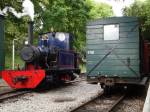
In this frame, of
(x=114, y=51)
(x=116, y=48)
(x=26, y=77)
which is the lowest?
A: (x=26, y=77)

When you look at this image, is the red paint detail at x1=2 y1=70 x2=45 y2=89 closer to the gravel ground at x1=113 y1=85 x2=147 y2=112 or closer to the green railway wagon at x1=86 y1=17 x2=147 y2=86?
the green railway wagon at x1=86 y1=17 x2=147 y2=86

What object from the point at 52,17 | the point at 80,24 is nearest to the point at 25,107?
the point at 52,17

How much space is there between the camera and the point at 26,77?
14.7m

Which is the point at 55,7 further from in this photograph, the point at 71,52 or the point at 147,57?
Answer: the point at 147,57

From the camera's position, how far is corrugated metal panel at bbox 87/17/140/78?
41.3 ft

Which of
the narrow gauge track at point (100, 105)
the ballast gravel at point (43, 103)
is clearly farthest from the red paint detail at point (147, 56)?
the ballast gravel at point (43, 103)

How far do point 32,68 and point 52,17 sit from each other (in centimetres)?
1303

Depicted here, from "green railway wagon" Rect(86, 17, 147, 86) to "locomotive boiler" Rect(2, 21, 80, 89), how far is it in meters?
2.47

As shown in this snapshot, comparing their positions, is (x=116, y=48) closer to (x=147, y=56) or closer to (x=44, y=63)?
(x=147, y=56)

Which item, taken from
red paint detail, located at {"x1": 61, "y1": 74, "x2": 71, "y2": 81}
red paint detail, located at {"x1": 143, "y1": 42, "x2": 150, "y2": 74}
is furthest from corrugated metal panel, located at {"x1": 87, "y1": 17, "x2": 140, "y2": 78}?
red paint detail, located at {"x1": 61, "y1": 74, "x2": 71, "y2": 81}

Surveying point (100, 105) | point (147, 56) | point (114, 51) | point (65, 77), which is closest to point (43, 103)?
point (100, 105)

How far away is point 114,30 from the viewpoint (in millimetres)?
13047

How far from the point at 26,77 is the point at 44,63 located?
1.54 m

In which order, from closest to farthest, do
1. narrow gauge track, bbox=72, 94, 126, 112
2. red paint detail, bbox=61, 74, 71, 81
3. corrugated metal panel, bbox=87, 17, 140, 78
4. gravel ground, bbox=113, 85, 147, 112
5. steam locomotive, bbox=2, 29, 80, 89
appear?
narrow gauge track, bbox=72, 94, 126, 112, gravel ground, bbox=113, 85, 147, 112, corrugated metal panel, bbox=87, 17, 140, 78, steam locomotive, bbox=2, 29, 80, 89, red paint detail, bbox=61, 74, 71, 81
